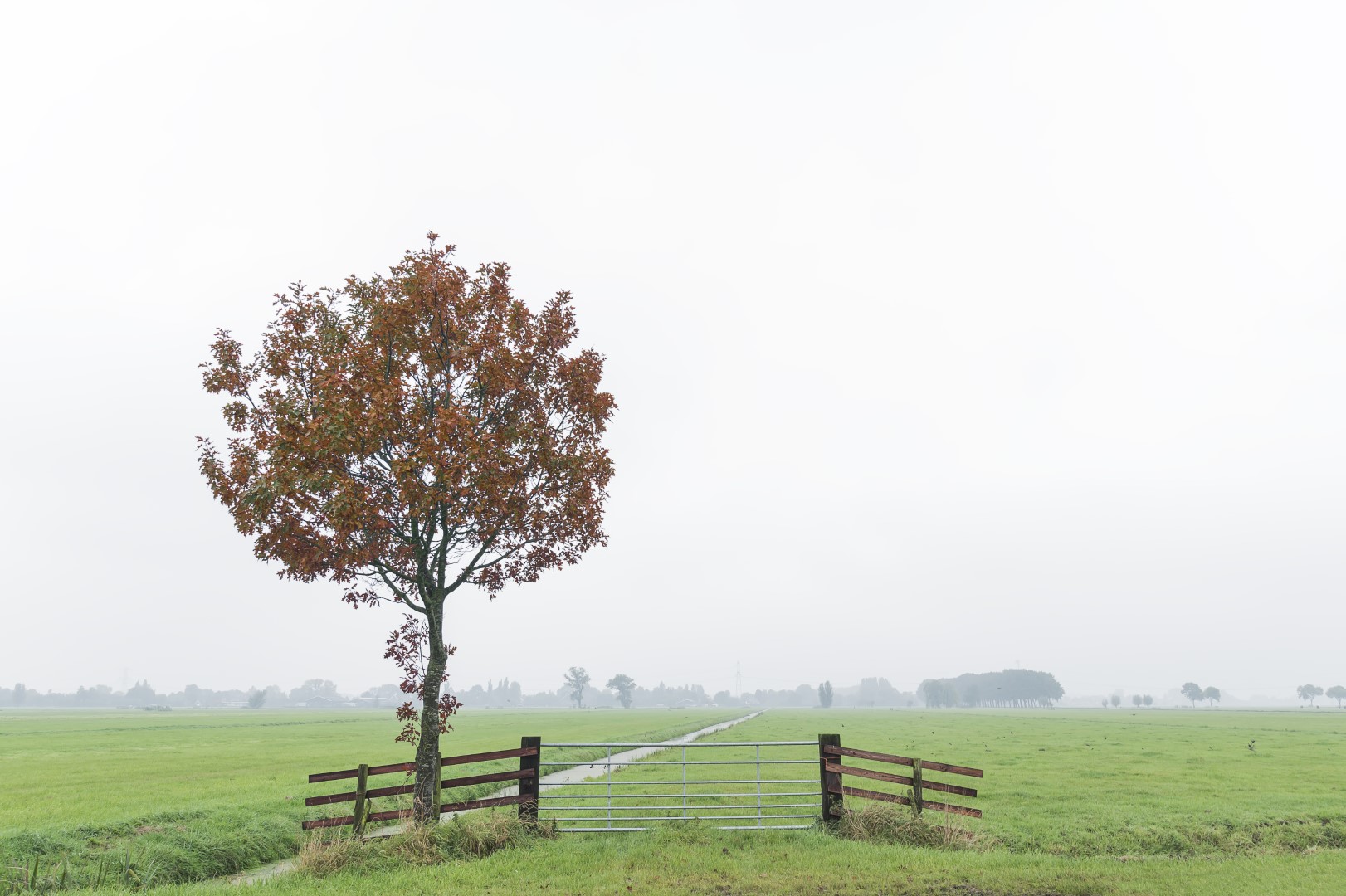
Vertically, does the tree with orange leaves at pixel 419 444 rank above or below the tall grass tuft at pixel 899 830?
above

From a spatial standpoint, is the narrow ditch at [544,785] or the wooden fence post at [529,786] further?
the wooden fence post at [529,786]

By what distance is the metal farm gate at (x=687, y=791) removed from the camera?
16.0 m

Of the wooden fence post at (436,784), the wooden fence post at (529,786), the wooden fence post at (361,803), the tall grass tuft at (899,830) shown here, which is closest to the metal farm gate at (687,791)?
the wooden fence post at (529,786)

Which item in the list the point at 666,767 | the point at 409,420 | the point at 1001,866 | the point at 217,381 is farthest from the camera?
the point at 666,767

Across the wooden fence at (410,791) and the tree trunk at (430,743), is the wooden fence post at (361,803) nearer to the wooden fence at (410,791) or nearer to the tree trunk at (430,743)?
the wooden fence at (410,791)

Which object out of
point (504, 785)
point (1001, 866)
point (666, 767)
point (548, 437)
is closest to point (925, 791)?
point (666, 767)

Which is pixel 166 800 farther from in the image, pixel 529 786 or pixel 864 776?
pixel 864 776

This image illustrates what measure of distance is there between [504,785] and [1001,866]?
2473 cm

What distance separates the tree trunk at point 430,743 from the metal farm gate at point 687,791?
239 cm

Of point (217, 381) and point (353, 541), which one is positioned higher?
point (217, 381)

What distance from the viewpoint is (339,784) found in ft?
110

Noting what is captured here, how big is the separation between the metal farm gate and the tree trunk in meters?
2.39

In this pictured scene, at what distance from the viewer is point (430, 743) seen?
50.7 ft

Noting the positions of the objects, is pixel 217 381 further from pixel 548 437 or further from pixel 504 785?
pixel 504 785
